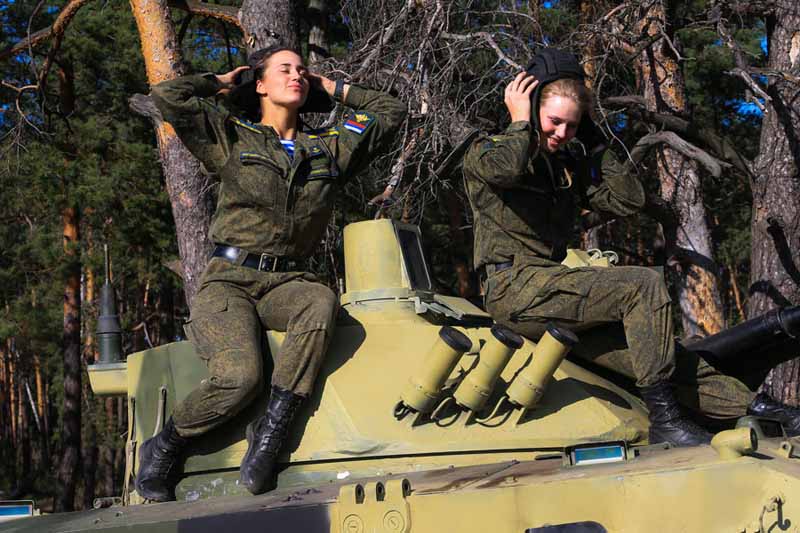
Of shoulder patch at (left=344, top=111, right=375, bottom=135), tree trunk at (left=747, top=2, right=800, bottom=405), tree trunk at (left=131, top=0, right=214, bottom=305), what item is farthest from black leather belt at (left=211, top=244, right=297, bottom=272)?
tree trunk at (left=747, top=2, right=800, bottom=405)

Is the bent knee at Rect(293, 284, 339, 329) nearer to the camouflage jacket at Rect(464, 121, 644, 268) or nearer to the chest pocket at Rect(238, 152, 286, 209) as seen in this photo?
the chest pocket at Rect(238, 152, 286, 209)

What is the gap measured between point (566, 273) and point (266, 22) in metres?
6.61

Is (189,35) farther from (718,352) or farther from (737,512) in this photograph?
(737,512)

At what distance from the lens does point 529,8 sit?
41.6 feet

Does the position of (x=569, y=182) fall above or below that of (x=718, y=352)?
above

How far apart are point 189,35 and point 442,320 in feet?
51.5

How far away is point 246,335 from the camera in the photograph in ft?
17.3

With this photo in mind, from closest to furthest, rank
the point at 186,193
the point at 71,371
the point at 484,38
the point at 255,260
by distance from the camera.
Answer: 1. the point at 255,260
2. the point at 484,38
3. the point at 186,193
4. the point at 71,371

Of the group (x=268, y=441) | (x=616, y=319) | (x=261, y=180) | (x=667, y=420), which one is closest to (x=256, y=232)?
(x=261, y=180)

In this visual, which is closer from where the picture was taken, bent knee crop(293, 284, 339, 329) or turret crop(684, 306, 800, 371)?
bent knee crop(293, 284, 339, 329)

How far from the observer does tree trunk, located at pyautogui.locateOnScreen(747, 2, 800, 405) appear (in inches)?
417

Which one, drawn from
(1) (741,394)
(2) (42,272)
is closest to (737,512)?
(1) (741,394)

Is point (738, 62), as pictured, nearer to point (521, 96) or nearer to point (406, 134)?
point (406, 134)

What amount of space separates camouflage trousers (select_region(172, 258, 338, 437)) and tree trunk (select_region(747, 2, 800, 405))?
20.9 feet
